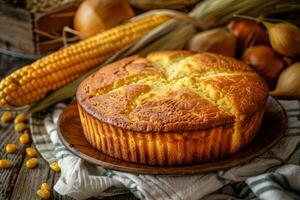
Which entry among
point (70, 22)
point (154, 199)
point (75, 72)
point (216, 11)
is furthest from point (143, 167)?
point (70, 22)

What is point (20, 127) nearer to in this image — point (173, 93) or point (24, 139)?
point (24, 139)

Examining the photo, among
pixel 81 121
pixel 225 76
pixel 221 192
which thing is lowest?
pixel 221 192

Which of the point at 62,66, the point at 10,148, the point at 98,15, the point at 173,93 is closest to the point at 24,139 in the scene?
the point at 10,148

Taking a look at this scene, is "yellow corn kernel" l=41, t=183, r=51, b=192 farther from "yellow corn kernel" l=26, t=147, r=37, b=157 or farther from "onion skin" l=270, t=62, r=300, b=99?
"onion skin" l=270, t=62, r=300, b=99

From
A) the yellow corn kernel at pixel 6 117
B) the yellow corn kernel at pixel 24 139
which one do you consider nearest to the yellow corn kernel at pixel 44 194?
the yellow corn kernel at pixel 24 139

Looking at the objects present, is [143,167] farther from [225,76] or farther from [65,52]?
[65,52]
